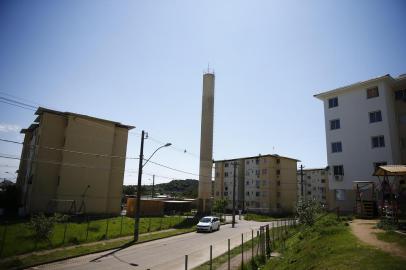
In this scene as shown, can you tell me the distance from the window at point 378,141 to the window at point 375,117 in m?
1.96

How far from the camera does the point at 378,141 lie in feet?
105

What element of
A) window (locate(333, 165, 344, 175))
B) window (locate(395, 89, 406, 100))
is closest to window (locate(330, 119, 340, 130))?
window (locate(333, 165, 344, 175))

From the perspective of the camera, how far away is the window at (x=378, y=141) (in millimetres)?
31500

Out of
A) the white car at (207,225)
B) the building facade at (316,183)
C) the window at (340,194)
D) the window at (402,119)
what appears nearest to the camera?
the window at (402,119)

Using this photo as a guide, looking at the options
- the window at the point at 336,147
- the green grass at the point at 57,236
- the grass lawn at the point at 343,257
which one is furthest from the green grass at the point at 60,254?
the window at the point at 336,147

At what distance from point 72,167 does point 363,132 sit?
3821cm

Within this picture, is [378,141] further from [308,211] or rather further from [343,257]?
[343,257]

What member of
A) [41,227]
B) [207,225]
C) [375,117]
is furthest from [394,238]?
[375,117]

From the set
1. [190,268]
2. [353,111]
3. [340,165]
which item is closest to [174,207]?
[340,165]

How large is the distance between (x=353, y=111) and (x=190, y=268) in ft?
93.8

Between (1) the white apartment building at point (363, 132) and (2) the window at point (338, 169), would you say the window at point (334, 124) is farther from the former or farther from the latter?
(2) the window at point (338, 169)

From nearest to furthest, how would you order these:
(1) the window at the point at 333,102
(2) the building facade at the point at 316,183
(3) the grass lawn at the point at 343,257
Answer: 1. (3) the grass lawn at the point at 343,257
2. (1) the window at the point at 333,102
3. (2) the building facade at the point at 316,183

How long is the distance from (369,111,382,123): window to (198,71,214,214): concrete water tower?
94.7 ft

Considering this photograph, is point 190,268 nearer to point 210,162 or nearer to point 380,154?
point 380,154
